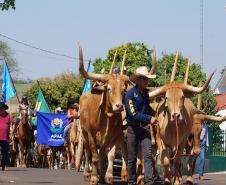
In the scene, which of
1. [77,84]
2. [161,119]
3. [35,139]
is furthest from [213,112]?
[77,84]

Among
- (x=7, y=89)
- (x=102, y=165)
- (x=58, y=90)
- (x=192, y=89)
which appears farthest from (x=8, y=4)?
(x=58, y=90)

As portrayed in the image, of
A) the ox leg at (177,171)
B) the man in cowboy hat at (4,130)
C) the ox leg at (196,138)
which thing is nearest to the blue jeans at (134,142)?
the ox leg at (177,171)

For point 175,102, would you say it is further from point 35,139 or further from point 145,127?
point 35,139

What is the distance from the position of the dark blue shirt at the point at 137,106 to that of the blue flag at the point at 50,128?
52.1 feet

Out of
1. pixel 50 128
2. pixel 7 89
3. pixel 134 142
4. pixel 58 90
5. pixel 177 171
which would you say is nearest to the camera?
pixel 134 142

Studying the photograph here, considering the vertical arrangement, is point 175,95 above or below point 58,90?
below

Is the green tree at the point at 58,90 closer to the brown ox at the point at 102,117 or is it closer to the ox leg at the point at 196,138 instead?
the ox leg at the point at 196,138

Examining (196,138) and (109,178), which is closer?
(109,178)

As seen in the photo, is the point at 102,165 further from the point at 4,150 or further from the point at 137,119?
the point at 4,150

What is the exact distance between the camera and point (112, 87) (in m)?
14.1

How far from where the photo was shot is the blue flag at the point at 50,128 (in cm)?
2938

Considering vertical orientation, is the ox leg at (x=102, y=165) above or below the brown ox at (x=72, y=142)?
below

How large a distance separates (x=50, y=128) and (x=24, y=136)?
3.71 ft

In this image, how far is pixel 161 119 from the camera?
15047 millimetres
